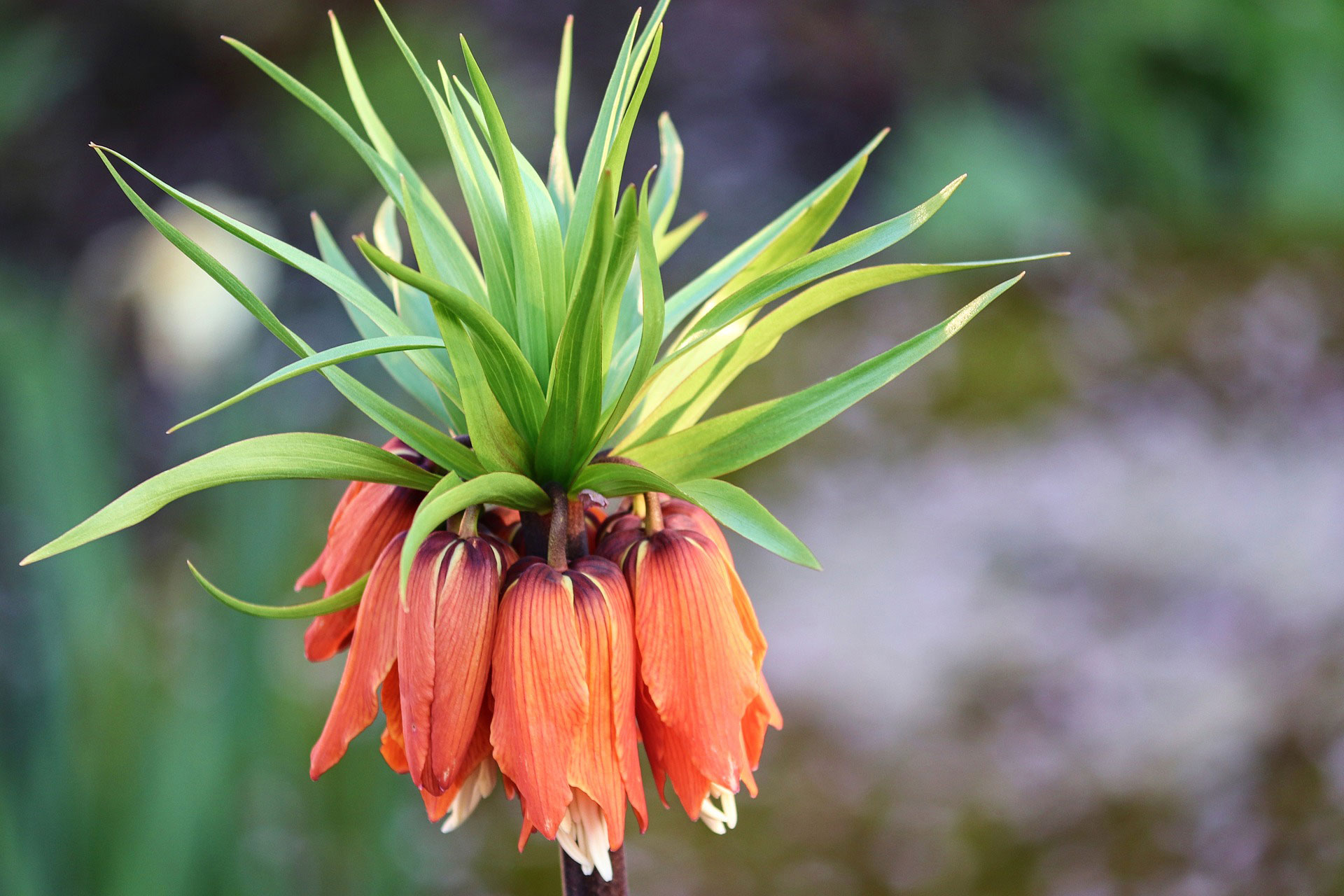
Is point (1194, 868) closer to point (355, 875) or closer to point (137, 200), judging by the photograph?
point (355, 875)

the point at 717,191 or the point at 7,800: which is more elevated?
the point at 717,191

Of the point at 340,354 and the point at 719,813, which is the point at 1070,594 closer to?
the point at 719,813

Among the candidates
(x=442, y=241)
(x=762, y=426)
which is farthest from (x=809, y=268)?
(x=442, y=241)

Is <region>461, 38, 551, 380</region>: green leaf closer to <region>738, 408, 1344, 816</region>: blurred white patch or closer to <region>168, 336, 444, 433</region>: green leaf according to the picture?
<region>168, 336, 444, 433</region>: green leaf

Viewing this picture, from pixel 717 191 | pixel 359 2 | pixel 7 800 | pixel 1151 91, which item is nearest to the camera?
pixel 7 800

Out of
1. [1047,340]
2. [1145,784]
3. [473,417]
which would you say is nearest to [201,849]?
[473,417]

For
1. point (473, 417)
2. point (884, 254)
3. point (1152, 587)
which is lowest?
point (1152, 587)

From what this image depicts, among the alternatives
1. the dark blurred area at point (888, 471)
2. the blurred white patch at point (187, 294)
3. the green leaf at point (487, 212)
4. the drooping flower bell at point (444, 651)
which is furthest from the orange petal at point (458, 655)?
the blurred white patch at point (187, 294)
